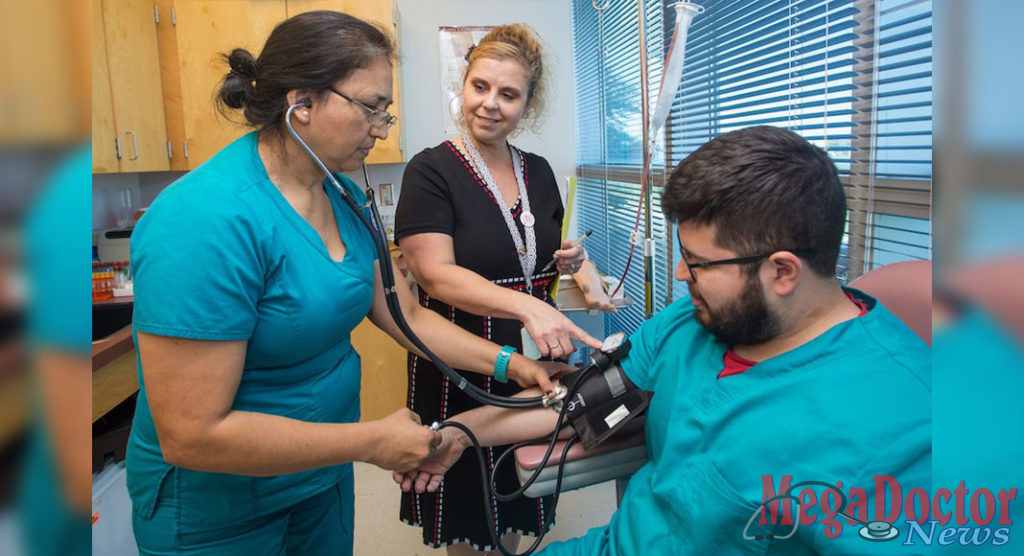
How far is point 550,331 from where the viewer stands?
4.22 feet

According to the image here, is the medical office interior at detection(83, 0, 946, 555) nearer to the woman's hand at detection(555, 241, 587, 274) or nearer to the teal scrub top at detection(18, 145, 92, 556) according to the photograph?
the teal scrub top at detection(18, 145, 92, 556)

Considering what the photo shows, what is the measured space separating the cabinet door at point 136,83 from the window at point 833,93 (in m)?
2.00

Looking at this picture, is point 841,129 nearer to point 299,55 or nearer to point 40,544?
point 299,55

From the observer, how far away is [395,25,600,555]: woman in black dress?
146 cm

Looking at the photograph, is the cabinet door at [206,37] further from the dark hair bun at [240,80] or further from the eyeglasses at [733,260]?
the eyeglasses at [733,260]

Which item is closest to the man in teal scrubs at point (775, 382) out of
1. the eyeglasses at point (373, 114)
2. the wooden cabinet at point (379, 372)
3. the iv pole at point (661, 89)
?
the iv pole at point (661, 89)

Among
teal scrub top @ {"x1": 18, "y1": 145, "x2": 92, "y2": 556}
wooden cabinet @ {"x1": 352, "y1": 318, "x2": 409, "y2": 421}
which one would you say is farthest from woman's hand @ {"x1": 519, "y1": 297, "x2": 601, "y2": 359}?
wooden cabinet @ {"x1": 352, "y1": 318, "x2": 409, "y2": 421}

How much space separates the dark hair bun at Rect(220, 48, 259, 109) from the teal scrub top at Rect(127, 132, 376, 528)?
95mm

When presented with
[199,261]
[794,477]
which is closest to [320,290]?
[199,261]

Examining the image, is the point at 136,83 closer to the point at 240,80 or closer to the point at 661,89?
the point at 240,80

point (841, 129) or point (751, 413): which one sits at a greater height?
point (841, 129)

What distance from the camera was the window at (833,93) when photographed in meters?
1.07

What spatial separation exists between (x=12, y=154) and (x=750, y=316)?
936 millimetres

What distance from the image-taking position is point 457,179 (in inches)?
58.8
